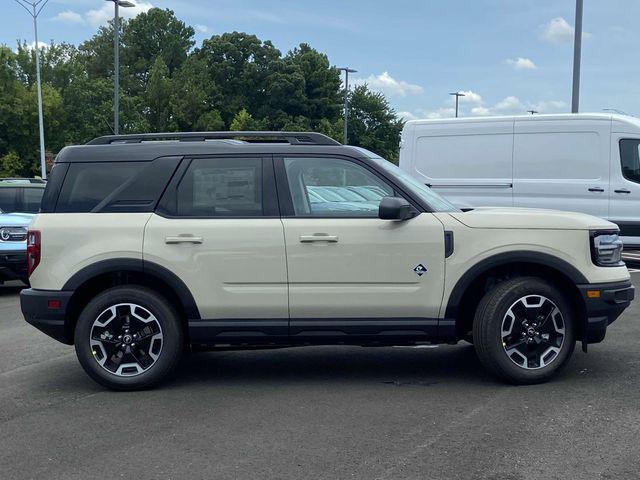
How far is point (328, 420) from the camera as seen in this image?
467 cm

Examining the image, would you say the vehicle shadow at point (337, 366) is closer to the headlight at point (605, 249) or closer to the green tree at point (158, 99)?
the headlight at point (605, 249)

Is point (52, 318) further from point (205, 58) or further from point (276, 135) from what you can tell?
point (205, 58)

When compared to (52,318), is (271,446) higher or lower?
lower

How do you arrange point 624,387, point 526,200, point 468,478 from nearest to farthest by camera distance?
point 468,478 → point 624,387 → point 526,200

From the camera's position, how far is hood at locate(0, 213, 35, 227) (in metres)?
10.3

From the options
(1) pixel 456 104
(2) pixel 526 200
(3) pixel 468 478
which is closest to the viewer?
(3) pixel 468 478

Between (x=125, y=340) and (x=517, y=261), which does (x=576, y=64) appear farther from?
(x=125, y=340)

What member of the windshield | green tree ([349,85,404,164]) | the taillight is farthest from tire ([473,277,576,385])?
green tree ([349,85,404,164])

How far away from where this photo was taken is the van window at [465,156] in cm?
1234

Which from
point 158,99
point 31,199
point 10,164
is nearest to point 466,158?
point 31,199

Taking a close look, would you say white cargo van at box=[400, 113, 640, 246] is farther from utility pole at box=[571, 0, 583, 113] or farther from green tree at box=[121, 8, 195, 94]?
green tree at box=[121, 8, 195, 94]

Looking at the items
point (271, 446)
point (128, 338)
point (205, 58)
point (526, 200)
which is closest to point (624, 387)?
point (271, 446)

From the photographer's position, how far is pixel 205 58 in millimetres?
70000

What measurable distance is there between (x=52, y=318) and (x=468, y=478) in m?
3.25
